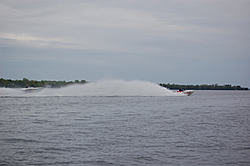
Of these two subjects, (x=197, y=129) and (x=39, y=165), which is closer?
(x=39, y=165)

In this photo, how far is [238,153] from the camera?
13.3 metres

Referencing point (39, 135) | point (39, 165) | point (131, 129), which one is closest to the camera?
point (39, 165)

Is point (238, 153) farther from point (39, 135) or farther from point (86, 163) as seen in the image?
point (39, 135)

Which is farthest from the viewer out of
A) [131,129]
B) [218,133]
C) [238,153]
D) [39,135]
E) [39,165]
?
[131,129]

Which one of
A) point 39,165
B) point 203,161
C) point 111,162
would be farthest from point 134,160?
point 39,165

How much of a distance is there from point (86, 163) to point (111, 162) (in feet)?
3.45

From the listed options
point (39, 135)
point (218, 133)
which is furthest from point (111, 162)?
point (218, 133)

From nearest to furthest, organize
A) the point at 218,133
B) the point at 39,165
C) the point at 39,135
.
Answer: the point at 39,165
the point at 39,135
the point at 218,133

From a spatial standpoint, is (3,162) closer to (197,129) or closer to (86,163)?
(86,163)

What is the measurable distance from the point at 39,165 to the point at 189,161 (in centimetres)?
630

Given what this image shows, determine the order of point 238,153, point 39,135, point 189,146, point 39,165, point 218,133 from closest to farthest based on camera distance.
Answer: point 39,165
point 238,153
point 189,146
point 39,135
point 218,133

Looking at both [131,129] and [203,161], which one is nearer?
[203,161]

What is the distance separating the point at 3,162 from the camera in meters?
11.7

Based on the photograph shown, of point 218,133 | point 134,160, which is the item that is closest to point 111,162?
point 134,160
